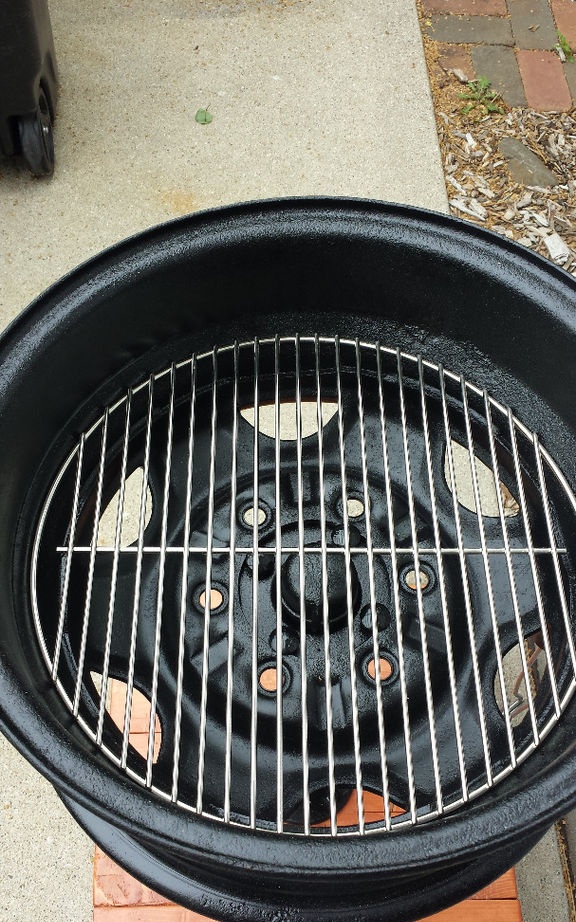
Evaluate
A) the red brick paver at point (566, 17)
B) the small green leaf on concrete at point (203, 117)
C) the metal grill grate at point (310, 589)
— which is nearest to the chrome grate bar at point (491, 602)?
the metal grill grate at point (310, 589)

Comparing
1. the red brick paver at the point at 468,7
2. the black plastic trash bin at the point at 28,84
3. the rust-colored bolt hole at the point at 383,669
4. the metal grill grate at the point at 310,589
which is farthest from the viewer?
the red brick paver at the point at 468,7

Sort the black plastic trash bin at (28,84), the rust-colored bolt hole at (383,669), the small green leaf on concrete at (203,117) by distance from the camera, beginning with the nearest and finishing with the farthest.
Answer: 1. the rust-colored bolt hole at (383,669)
2. the black plastic trash bin at (28,84)
3. the small green leaf on concrete at (203,117)

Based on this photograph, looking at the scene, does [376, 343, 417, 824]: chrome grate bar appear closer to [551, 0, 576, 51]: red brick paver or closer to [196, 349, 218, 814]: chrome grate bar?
[196, 349, 218, 814]: chrome grate bar

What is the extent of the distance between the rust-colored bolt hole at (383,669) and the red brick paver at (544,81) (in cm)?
203

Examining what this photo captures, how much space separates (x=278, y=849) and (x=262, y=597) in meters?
0.43

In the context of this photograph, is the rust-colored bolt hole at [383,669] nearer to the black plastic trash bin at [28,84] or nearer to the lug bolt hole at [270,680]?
the lug bolt hole at [270,680]

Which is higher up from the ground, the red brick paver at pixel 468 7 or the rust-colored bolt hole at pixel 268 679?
the red brick paver at pixel 468 7

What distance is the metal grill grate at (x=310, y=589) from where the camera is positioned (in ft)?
3.27

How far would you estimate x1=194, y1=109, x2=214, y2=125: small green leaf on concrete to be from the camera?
2395 millimetres

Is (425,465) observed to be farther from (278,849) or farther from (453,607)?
(278,849)

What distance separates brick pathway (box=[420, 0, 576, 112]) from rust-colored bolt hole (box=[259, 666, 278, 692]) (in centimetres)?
211

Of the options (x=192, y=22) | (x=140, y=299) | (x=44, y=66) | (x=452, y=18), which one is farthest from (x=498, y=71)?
(x=140, y=299)

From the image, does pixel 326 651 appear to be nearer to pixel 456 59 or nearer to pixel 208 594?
pixel 208 594

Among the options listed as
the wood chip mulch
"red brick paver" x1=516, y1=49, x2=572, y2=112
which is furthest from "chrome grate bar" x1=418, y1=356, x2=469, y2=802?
"red brick paver" x1=516, y1=49, x2=572, y2=112
